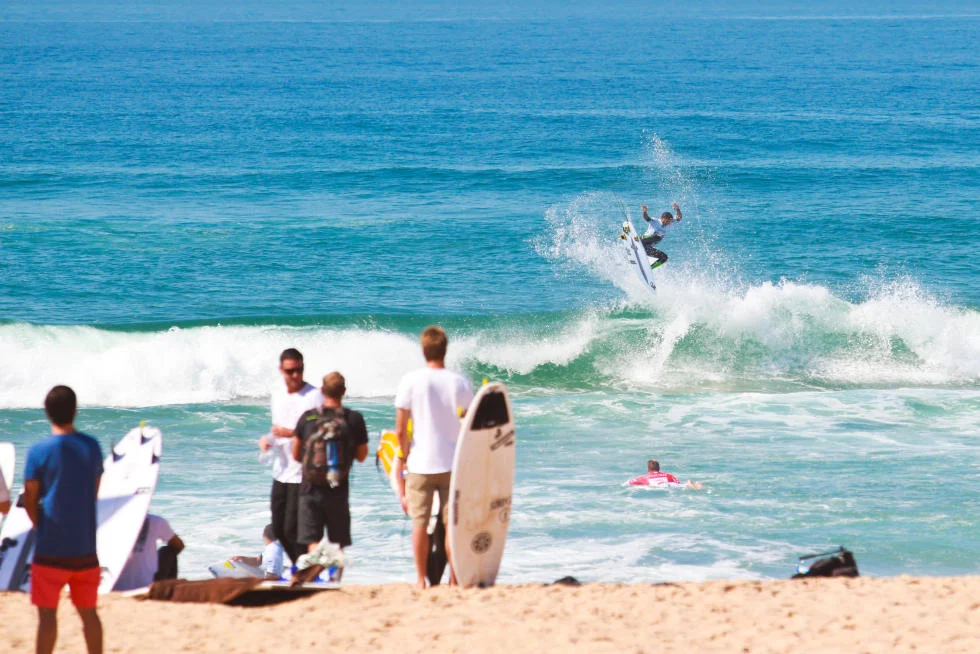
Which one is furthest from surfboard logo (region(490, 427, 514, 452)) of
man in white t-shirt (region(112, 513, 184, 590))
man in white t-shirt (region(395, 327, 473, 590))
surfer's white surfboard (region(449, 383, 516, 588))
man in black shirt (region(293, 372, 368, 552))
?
man in white t-shirt (region(112, 513, 184, 590))

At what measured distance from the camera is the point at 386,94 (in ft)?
179

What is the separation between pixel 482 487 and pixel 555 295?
55.4 feet

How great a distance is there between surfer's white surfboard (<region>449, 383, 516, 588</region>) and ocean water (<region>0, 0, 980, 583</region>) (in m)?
2.09

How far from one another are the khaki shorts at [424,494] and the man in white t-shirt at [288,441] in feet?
2.26

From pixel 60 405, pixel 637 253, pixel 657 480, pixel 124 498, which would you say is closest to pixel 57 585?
pixel 60 405

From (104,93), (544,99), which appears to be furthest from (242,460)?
(104,93)

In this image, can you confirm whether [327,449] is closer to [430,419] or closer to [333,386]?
[333,386]

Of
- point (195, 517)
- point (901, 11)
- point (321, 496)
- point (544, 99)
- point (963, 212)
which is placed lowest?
point (195, 517)

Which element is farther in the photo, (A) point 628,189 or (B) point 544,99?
(B) point 544,99

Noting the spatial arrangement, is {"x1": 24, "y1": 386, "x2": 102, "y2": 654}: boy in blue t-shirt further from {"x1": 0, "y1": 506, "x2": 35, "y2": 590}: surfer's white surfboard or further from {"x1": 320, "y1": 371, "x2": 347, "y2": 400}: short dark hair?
{"x1": 0, "y1": 506, "x2": 35, "y2": 590}: surfer's white surfboard

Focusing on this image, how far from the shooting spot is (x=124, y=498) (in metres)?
7.06

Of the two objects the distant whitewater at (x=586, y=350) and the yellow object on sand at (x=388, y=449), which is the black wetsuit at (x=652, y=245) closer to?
the distant whitewater at (x=586, y=350)

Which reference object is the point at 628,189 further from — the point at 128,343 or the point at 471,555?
the point at 471,555

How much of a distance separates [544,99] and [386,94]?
26.0ft
